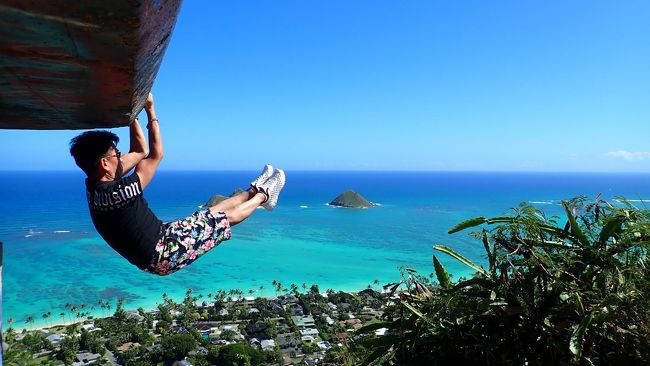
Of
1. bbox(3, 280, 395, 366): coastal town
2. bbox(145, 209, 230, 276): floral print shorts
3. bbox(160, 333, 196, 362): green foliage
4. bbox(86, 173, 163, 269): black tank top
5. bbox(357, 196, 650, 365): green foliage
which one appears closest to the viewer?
bbox(357, 196, 650, 365): green foliage

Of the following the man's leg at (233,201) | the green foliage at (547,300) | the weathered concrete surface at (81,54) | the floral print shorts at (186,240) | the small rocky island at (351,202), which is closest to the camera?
the weathered concrete surface at (81,54)

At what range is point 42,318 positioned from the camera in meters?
23.4

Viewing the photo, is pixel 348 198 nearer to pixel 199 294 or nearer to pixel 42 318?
pixel 199 294

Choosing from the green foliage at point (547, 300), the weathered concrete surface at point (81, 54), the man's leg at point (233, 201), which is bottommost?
the green foliage at point (547, 300)

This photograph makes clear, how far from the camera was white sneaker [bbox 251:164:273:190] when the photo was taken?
2.74m

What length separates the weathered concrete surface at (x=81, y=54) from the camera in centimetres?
68

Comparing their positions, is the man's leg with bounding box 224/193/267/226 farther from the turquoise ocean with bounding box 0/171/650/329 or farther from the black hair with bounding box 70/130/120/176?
the turquoise ocean with bounding box 0/171/650/329

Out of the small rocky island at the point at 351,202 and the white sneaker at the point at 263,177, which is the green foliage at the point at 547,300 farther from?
the small rocky island at the point at 351,202

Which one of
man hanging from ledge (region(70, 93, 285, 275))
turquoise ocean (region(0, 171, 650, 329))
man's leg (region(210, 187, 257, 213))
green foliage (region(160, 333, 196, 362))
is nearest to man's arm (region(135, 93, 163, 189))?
man hanging from ledge (region(70, 93, 285, 275))

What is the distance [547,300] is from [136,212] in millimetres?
1601

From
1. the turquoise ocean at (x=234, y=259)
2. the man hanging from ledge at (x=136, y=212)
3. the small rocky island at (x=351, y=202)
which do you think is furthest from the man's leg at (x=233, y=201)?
the small rocky island at (x=351, y=202)

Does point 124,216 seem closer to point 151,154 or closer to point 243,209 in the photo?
point 151,154

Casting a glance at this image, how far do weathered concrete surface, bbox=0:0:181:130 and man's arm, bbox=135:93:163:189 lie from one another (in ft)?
2.57

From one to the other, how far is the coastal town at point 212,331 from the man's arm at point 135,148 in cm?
1369
